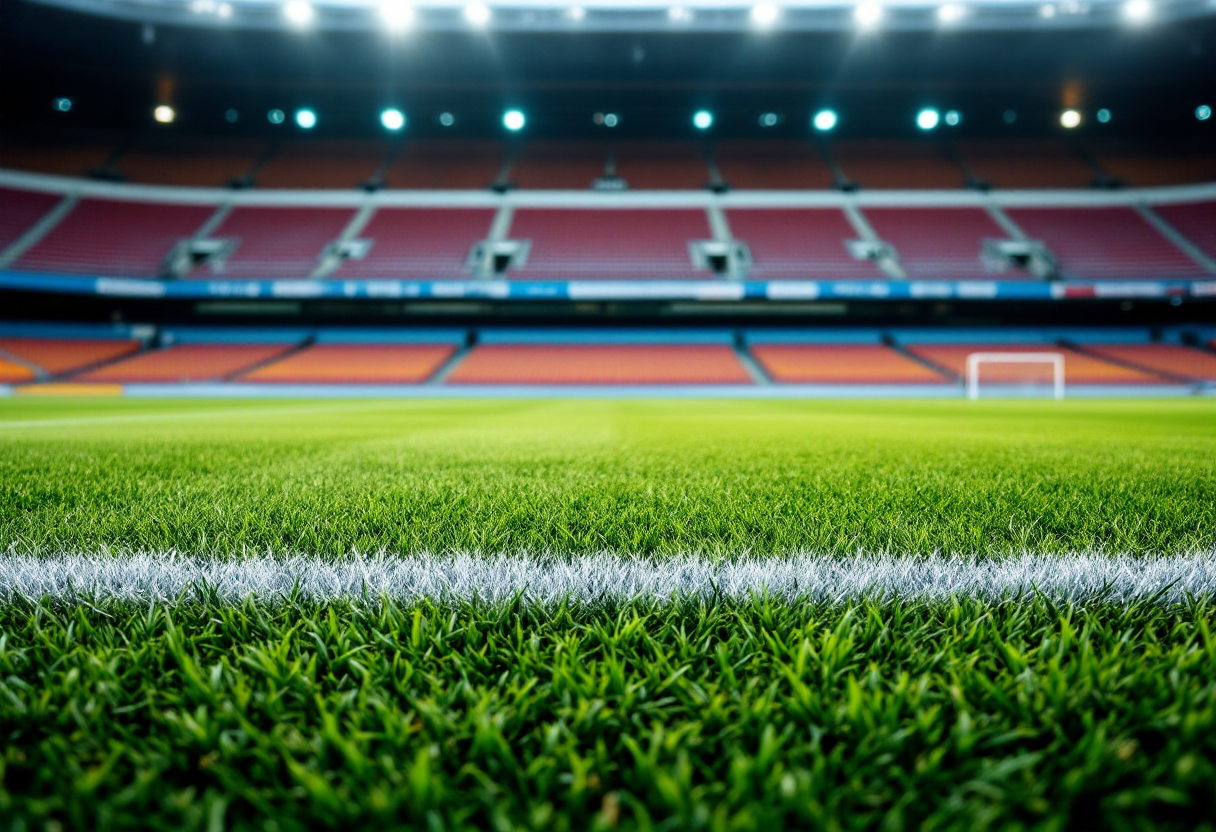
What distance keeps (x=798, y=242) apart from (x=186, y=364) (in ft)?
63.7

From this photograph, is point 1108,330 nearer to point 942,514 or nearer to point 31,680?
point 942,514

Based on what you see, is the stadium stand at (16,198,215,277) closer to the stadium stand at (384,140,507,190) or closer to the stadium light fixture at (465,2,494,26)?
the stadium stand at (384,140,507,190)

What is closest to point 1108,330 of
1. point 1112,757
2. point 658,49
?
point 658,49

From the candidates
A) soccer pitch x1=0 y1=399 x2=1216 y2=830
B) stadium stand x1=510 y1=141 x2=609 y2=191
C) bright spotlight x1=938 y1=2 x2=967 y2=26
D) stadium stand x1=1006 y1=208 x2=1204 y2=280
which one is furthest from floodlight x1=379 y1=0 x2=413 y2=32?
stadium stand x1=1006 y1=208 x2=1204 y2=280

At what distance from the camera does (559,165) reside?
2338 centimetres

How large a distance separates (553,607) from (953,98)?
86.9ft

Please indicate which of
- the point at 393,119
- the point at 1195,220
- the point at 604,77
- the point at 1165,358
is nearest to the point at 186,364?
the point at 393,119

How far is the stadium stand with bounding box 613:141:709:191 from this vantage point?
2264 cm

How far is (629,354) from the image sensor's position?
18891 millimetres

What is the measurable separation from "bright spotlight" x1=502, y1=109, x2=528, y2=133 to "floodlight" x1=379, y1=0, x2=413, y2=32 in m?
5.84

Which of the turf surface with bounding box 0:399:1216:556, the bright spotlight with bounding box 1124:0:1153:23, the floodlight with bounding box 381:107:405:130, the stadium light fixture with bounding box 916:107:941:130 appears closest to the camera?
the turf surface with bounding box 0:399:1216:556

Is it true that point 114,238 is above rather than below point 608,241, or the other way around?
above

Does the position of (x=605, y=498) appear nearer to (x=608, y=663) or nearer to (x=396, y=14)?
(x=608, y=663)

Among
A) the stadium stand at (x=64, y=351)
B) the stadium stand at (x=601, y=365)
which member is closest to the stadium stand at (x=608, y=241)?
the stadium stand at (x=601, y=365)
